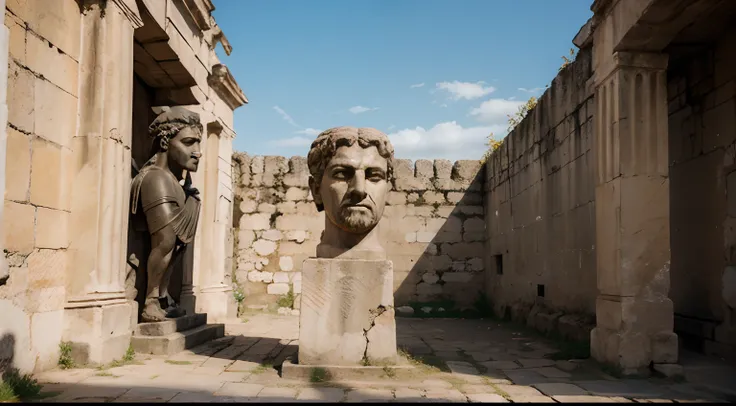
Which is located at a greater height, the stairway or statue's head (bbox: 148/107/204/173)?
statue's head (bbox: 148/107/204/173)

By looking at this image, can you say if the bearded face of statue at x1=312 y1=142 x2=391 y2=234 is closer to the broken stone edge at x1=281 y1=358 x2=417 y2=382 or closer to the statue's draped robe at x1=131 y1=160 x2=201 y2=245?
the broken stone edge at x1=281 y1=358 x2=417 y2=382

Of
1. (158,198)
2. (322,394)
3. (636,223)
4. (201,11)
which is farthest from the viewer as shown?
(201,11)

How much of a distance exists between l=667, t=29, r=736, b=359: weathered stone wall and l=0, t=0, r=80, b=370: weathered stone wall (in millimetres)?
5452

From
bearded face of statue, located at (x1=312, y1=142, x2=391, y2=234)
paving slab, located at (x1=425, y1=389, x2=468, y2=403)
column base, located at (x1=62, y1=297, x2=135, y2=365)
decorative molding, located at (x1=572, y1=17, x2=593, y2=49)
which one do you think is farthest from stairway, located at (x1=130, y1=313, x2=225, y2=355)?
decorative molding, located at (x1=572, y1=17, x2=593, y2=49)

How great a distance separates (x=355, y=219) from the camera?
4680 mm

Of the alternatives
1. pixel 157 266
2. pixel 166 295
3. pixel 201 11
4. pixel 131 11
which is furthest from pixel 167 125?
pixel 201 11

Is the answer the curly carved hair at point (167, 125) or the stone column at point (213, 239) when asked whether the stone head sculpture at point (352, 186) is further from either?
the stone column at point (213, 239)

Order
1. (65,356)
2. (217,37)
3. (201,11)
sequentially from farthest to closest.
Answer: (217,37), (201,11), (65,356)

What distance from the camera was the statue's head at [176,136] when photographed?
593 cm

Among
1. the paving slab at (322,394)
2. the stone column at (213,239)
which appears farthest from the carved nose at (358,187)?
the stone column at (213,239)

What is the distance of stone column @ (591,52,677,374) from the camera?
4.70 meters

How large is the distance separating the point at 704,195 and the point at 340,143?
3372 mm

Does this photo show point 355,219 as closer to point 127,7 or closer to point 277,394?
point 277,394

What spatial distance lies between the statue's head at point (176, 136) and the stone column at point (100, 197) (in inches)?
26.9
